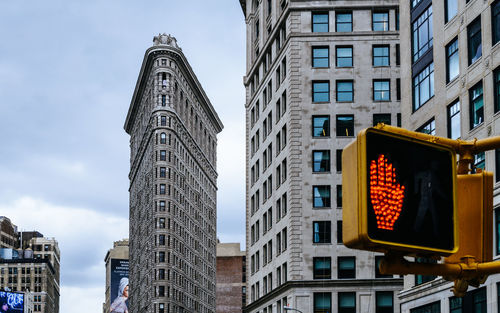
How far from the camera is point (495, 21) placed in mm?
40594

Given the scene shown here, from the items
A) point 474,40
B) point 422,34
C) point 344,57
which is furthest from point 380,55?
point 474,40

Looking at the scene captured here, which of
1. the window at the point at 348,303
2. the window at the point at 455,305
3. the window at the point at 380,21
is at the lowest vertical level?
the window at the point at 455,305

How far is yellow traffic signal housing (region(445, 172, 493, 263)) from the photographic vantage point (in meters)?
5.04

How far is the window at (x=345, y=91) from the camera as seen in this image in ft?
254

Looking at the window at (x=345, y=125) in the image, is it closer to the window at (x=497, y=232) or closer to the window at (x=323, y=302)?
the window at (x=323, y=302)

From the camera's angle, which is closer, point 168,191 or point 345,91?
point 345,91

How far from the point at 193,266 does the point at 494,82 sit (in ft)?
486

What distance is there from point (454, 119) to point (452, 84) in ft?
5.81

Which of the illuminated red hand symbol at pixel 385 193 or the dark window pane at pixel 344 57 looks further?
the dark window pane at pixel 344 57

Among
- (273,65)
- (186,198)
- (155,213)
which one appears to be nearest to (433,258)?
(273,65)

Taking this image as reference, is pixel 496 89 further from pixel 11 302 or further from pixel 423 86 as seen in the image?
pixel 11 302

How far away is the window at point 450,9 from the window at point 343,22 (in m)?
32.5

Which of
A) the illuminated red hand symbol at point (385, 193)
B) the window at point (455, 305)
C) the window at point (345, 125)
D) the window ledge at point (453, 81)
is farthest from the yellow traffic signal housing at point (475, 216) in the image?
the window at point (345, 125)

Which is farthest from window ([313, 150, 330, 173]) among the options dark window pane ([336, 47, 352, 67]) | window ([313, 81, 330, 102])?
dark window pane ([336, 47, 352, 67])
